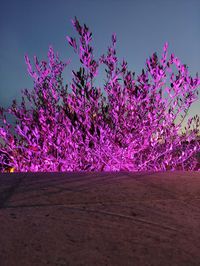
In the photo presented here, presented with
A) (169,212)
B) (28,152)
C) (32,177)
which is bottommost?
(169,212)

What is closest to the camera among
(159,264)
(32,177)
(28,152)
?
(159,264)

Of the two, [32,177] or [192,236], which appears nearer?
[192,236]

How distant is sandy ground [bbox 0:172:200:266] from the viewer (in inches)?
75.5

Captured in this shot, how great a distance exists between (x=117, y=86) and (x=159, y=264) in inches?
193

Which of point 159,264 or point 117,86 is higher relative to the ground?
point 117,86

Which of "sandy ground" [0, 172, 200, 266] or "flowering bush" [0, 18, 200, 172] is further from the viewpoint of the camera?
"flowering bush" [0, 18, 200, 172]

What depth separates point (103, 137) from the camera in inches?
244

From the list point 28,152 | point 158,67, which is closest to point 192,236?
point 158,67

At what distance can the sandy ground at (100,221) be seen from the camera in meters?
1.92

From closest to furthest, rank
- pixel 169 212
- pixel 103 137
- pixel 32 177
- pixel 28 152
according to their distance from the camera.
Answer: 1. pixel 169 212
2. pixel 32 177
3. pixel 103 137
4. pixel 28 152

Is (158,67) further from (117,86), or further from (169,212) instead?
(169,212)

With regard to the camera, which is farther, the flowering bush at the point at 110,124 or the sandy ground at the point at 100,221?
the flowering bush at the point at 110,124

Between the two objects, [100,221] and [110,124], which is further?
[110,124]

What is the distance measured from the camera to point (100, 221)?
2.48 metres
